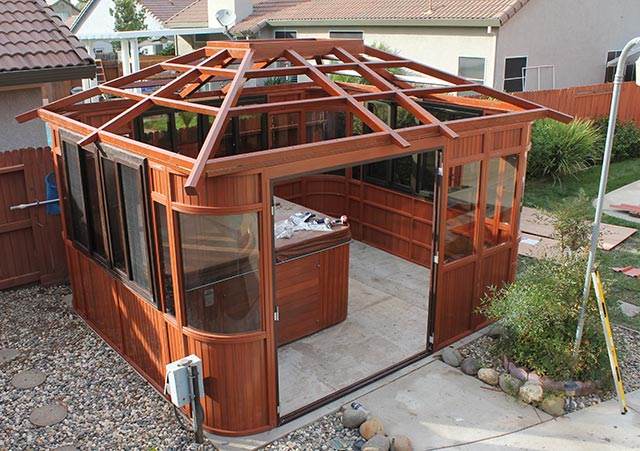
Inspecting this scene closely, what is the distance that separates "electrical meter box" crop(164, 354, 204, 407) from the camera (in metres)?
5.25

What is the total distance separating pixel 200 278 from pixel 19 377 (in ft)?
9.26

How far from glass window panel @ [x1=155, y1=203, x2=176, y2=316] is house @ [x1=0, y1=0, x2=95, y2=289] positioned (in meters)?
3.89

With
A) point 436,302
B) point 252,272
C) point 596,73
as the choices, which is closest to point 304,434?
point 252,272

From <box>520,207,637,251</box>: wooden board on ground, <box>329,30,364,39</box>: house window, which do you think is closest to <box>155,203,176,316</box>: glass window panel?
<box>520,207,637,251</box>: wooden board on ground

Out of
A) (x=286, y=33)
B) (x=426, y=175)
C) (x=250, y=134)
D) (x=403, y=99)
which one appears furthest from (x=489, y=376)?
(x=286, y=33)

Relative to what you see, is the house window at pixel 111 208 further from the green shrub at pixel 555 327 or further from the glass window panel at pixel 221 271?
the green shrub at pixel 555 327

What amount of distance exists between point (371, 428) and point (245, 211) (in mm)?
2316

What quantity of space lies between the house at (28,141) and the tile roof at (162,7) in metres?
24.4

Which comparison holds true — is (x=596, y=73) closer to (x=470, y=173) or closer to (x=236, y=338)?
(x=470, y=173)

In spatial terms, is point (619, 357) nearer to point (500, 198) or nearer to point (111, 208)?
point (500, 198)

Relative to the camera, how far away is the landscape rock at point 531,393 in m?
6.13

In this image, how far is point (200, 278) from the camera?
5398 mm

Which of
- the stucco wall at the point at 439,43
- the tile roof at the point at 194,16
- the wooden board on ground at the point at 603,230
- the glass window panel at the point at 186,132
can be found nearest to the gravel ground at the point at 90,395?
the glass window panel at the point at 186,132

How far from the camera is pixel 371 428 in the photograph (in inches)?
222
